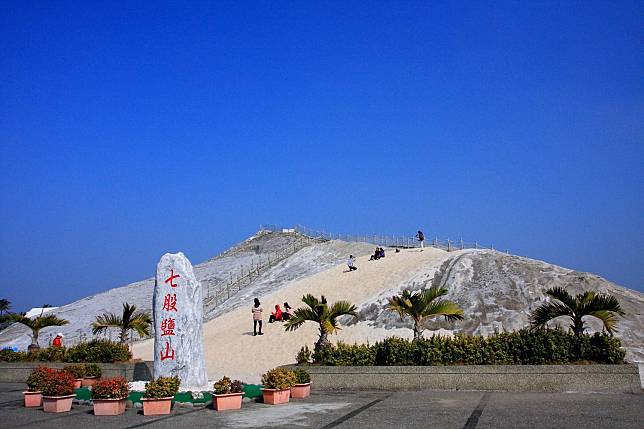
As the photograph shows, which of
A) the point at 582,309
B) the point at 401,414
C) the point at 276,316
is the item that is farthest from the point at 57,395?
the point at 276,316

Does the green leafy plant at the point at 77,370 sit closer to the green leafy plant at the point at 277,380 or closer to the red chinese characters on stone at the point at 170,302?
the red chinese characters on stone at the point at 170,302

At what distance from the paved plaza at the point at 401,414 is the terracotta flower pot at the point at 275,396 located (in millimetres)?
212

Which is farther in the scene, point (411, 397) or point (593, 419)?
point (411, 397)

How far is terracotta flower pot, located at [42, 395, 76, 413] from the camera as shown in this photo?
15.4m

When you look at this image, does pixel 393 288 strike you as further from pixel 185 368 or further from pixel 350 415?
pixel 350 415

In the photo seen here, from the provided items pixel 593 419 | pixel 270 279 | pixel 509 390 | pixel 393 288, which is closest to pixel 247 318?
pixel 393 288

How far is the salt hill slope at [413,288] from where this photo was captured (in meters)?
27.8

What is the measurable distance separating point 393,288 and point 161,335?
1816cm

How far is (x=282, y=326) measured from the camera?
3253 cm

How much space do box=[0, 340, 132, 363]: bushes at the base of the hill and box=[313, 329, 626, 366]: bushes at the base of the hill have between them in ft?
25.3

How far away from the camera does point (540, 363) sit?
17.5 m

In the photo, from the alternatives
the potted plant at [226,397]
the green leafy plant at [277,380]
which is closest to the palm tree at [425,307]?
the green leafy plant at [277,380]

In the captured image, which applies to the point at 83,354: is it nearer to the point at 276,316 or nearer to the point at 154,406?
the point at 154,406

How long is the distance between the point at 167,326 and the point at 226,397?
360 cm
